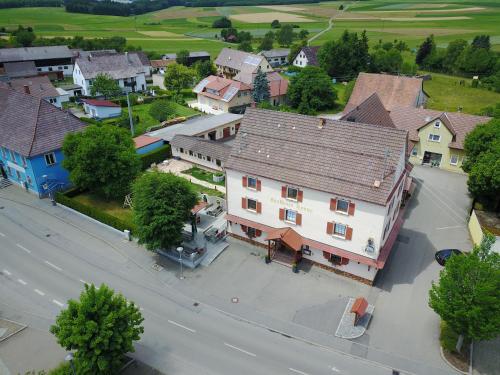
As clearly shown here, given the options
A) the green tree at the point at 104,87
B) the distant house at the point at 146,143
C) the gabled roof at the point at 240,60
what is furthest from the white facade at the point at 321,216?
the gabled roof at the point at 240,60

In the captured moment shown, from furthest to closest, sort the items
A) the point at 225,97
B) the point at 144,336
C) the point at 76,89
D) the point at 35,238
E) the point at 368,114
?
1. the point at 76,89
2. the point at 225,97
3. the point at 368,114
4. the point at 35,238
5. the point at 144,336

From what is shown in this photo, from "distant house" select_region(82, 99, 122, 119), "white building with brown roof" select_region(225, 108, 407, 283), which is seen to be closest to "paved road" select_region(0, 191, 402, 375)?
"white building with brown roof" select_region(225, 108, 407, 283)

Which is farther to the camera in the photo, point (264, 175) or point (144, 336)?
point (264, 175)

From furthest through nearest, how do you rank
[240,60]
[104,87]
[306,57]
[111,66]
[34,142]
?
1. [306,57]
2. [240,60]
3. [111,66]
4. [104,87]
5. [34,142]

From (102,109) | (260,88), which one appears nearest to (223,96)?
(260,88)

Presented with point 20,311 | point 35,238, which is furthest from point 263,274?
point 35,238

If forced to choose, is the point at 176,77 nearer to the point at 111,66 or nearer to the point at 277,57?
the point at 111,66

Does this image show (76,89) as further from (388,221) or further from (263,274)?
(388,221)

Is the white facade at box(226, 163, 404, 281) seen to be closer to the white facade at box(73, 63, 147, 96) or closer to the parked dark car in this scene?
the parked dark car
